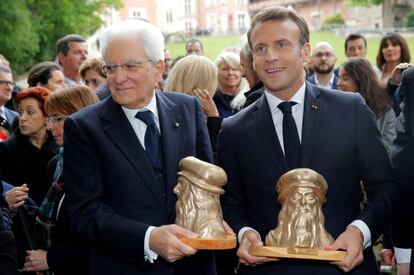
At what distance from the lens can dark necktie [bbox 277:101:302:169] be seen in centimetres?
312

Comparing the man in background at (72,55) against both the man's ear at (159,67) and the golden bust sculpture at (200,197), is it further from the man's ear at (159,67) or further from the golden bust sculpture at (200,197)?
the golden bust sculpture at (200,197)

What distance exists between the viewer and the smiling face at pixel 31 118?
5.39 metres

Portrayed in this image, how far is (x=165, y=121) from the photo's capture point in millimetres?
3314

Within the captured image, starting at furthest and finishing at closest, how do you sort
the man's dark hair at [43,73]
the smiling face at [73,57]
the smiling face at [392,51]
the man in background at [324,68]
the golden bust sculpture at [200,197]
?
the man in background at [324,68] < the smiling face at [73,57] < the smiling face at [392,51] < the man's dark hair at [43,73] < the golden bust sculpture at [200,197]

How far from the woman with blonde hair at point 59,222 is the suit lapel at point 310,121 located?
1.48 m

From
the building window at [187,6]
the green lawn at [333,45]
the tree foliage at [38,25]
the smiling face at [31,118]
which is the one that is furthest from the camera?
the building window at [187,6]

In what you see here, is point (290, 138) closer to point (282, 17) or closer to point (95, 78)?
point (282, 17)

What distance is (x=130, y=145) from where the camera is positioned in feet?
10.5

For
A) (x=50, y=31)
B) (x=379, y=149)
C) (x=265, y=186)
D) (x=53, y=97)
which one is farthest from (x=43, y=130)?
(x=50, y=31)

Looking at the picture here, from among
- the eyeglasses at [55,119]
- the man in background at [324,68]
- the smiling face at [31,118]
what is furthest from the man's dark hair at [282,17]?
the man in background at [324,68]

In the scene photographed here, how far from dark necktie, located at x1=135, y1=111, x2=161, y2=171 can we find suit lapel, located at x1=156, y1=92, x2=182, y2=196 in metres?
0.03

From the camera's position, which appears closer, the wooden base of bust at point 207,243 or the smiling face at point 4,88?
the wooden base of bust at point 207,243

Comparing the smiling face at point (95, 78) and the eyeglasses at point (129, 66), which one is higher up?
the eyeglasses at point (129, 66)

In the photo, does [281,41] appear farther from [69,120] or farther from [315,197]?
[69,120]
